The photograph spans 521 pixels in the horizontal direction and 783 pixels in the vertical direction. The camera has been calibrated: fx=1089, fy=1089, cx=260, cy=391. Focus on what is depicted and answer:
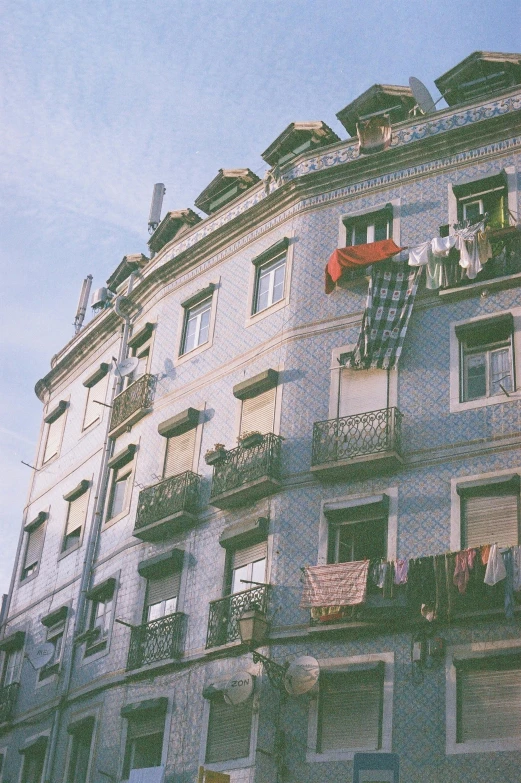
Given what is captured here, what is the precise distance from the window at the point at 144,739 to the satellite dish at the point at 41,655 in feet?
15.1

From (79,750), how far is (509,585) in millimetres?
12537

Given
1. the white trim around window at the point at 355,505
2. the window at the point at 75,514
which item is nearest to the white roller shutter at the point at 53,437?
the window at the point at 75,514

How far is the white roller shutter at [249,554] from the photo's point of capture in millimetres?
23636

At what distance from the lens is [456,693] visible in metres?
19.6

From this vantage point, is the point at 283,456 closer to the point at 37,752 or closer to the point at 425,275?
the point at 425,275

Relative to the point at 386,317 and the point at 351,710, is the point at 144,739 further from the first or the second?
the point at 386,317

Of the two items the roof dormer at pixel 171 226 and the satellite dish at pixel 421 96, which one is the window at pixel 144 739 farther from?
the satellite dish at pixel 421 96

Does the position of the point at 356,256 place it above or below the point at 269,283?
below

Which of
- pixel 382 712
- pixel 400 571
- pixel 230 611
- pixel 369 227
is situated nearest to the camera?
pixel 382 712

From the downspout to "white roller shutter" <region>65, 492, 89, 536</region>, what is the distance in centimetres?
113

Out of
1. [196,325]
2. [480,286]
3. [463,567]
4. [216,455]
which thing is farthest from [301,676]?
[196,325]

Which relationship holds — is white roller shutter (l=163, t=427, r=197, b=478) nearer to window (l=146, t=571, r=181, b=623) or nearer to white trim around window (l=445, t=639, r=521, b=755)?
window (l=146, t=571, r=181, b=623)

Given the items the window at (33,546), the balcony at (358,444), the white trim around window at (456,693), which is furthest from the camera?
the window at (33,546)

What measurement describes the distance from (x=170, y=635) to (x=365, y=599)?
539 centimetres
